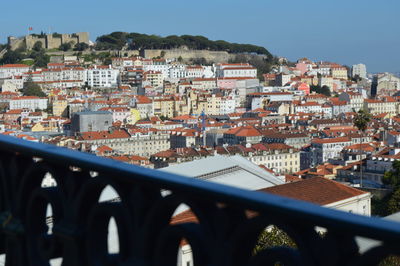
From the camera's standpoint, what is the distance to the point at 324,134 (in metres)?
38.7

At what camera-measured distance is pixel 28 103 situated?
4909 centimetres

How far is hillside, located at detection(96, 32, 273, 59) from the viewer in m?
67.2

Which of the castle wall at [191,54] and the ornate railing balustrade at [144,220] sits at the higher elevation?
the castle wall at [191,54]

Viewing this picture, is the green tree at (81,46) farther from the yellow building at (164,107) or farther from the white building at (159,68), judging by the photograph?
the yellow building at (164,107)

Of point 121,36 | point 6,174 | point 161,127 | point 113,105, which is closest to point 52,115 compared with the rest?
point 113,105

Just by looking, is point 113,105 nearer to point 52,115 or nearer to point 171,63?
point 52,115

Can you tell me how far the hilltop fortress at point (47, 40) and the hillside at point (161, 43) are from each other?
1.96 meters

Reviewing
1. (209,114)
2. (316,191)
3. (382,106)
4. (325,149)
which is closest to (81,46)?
(209,114)

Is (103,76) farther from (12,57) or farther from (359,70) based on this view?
(359,70)

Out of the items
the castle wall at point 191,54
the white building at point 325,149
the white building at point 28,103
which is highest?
the castle wall at point 191,54

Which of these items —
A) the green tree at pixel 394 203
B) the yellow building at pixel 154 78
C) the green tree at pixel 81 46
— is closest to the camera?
the green tree at pixel 394 203

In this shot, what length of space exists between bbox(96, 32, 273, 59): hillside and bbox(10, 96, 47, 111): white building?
16.9m

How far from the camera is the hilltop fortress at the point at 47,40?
65.2 m

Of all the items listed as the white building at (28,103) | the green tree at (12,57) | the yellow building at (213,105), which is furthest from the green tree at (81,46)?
the yellow building at (213,105)
